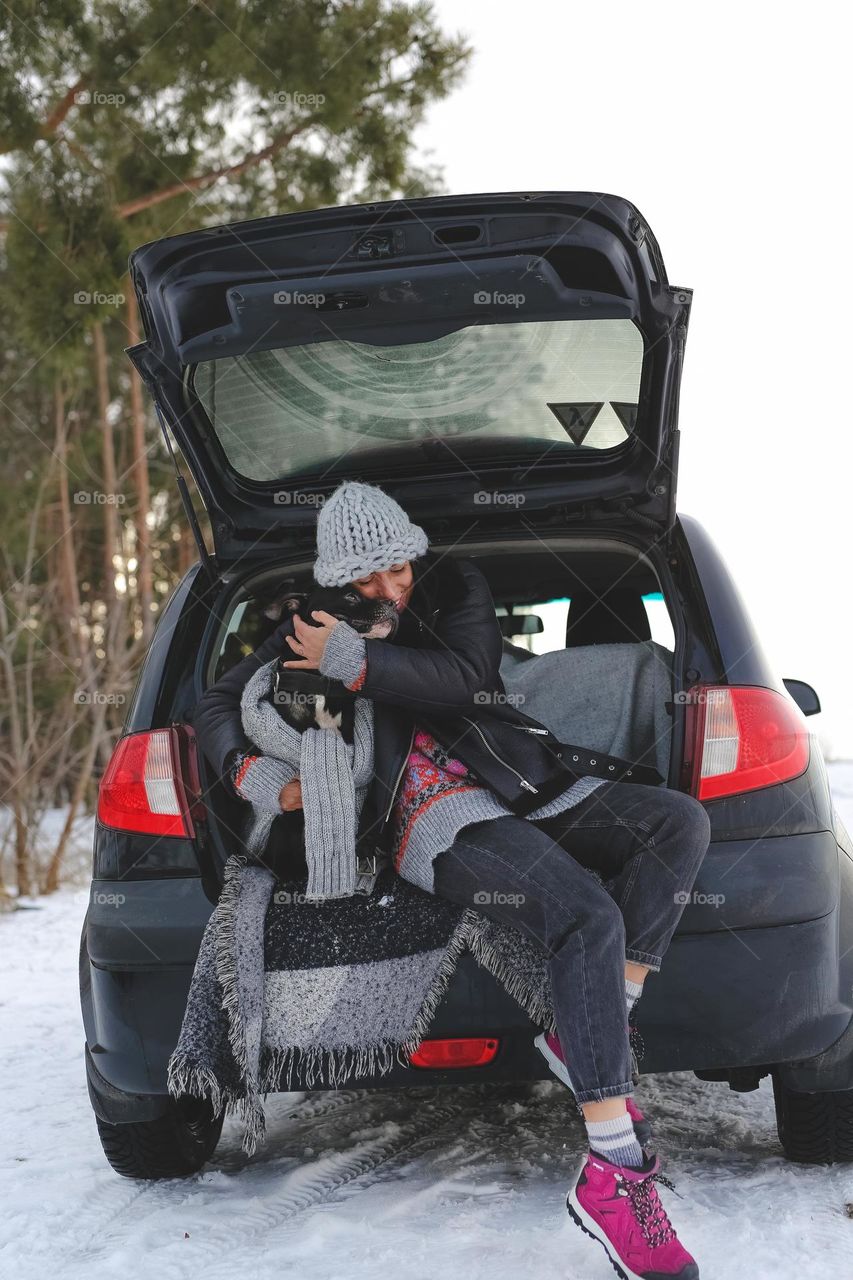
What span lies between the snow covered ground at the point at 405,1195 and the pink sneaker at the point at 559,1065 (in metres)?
0.23

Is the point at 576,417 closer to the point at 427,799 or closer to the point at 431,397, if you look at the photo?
the point at 431,397

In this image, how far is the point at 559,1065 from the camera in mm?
2316

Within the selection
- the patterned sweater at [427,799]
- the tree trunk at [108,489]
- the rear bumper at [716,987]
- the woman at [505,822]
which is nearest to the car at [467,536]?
the rear bumper at [716,987]

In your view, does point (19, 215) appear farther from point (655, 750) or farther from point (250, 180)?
point (655, 750)

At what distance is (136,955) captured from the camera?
245 centimetres

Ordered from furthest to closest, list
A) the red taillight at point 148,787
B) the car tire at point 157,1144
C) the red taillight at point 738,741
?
the car tire at point 157,1144 < the red taillight at point 148,787 < the red taillight at point 738,741

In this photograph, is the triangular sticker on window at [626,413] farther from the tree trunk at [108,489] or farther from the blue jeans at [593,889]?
the tree trunk at [108,489]

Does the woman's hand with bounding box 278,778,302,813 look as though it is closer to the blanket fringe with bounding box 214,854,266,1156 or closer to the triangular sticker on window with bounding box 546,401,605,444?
the blanket fringe with bounding box 214,854,266,1156

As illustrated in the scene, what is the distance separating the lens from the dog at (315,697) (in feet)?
8.29

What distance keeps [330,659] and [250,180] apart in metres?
9.02

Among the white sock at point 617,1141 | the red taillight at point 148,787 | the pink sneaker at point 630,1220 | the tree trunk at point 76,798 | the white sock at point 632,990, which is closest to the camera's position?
the pink sneaker at point 630,1220

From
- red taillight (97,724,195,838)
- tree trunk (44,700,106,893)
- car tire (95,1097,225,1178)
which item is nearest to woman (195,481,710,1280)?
red taillight (97,724,195,838)

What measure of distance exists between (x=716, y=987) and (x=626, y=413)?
4.33ft

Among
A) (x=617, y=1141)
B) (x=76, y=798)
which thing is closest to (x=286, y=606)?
(x=617, y=1141)
